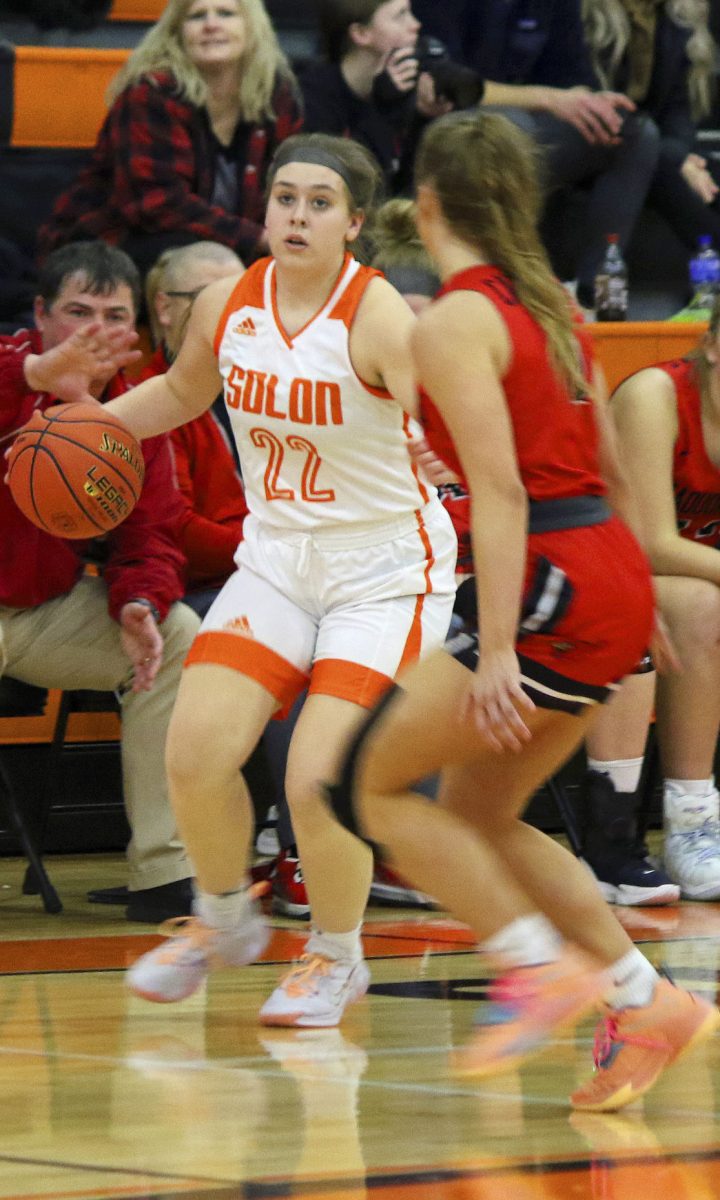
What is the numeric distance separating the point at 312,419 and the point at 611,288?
11.3ft

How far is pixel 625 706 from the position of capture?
191 inches

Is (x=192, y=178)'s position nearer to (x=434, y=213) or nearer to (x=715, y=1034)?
(x=434, y=213)

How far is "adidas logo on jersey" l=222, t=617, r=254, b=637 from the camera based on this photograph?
342cm

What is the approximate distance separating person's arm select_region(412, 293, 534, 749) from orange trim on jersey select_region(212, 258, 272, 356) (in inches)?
35.1

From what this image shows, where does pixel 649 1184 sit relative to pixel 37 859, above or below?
above

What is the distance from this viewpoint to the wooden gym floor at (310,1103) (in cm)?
234

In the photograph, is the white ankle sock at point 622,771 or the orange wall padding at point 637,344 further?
the orange wall padding at point 637,344

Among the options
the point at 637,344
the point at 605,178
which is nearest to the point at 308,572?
the point at 637,344

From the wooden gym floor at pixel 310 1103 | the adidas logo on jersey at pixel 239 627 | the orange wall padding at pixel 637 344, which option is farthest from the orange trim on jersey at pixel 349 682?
the orange wall padding at pixel 637 344

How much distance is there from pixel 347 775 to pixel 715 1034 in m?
0.92

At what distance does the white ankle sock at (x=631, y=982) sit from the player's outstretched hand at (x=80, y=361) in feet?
6.78

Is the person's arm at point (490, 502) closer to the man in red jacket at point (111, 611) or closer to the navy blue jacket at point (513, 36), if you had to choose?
the man in red jacket at point (111, 611)

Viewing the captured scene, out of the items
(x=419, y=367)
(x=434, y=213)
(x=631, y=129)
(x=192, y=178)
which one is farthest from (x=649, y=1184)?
(x=631, y=129)

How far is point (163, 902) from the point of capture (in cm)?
463
